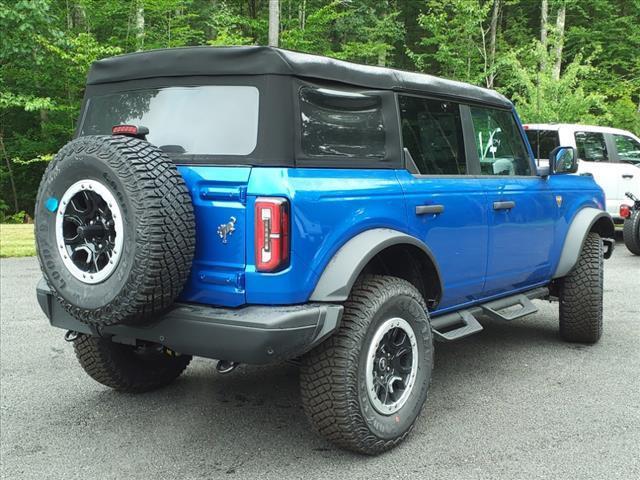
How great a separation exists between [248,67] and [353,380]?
5.29 feet

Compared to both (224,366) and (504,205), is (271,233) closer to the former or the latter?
(224,366)

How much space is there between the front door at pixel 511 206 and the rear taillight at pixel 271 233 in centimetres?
187

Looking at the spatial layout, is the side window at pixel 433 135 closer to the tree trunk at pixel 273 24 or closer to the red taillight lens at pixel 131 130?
the red taillight lens at pixel 131 130

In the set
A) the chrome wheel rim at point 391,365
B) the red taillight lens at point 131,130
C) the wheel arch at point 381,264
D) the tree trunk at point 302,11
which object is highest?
the tree trunk at point 302,11

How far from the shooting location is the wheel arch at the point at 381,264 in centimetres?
310

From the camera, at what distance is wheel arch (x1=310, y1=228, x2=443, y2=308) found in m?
3.10

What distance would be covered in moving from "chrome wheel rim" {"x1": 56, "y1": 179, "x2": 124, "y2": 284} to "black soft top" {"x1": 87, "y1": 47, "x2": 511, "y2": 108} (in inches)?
32.7

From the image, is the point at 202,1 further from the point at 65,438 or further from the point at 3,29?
the point at 65,438

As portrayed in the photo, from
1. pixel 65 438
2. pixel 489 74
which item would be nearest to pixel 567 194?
pixel 65 438

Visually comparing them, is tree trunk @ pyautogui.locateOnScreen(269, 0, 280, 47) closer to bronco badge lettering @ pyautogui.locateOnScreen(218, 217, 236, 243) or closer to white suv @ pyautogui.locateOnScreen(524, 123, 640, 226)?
white suv @ pyautogui.locateOnScreen(524, 123, 640, 226)

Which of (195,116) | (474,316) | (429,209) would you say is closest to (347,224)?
(429,209)

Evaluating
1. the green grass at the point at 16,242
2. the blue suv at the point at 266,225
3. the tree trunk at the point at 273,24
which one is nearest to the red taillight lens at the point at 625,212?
the blue suv at the point at 266,225

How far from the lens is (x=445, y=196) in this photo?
13.0ft

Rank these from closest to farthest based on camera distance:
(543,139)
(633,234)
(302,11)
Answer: (633,234)
(543,139)
(302,11)
